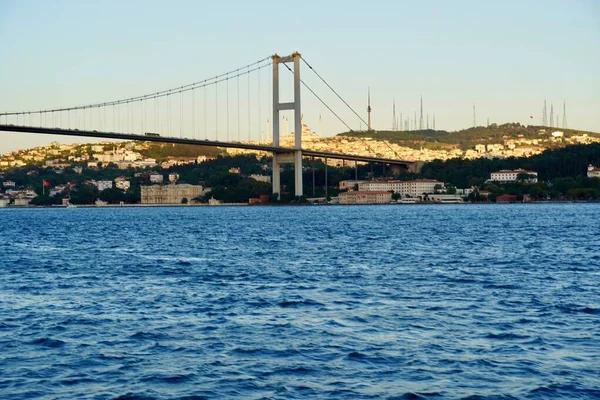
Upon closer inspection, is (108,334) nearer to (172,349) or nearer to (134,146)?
(172,349)

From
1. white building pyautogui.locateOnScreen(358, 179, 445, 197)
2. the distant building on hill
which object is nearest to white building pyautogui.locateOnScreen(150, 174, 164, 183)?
the distant building on hill

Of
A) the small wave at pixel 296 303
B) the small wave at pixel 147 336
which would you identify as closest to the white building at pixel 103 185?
the small wave at pixel 296 303

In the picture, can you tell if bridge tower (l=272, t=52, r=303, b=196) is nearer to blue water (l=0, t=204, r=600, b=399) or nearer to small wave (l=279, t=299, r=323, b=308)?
blue water (l=0, t=204, r=600, b=399)

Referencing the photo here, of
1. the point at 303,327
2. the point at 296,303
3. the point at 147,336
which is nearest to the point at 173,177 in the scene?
the point at 296,303

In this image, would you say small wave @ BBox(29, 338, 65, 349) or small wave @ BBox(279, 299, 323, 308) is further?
small wave @ BBox(279, 299, 323, 308)

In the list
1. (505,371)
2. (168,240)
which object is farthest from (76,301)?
(168,240)

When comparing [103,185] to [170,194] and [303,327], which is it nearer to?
[170,194]

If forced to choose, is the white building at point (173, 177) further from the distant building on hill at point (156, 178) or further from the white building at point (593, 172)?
the white building at point (593, 172)
